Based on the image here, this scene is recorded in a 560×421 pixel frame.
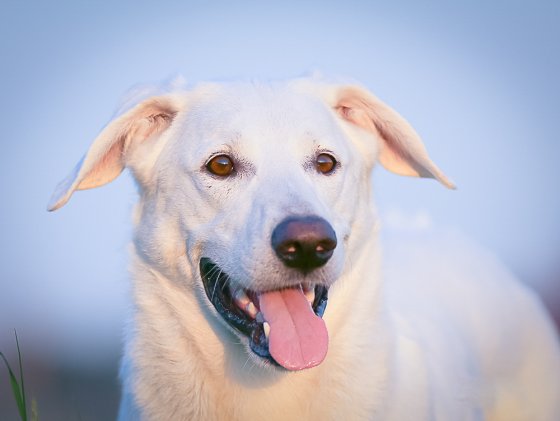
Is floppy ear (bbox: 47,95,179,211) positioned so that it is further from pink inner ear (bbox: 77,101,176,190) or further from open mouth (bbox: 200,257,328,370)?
open mouth (bbox: 200,257,328,370)

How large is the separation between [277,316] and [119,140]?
4.34ft

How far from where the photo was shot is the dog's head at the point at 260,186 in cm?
370

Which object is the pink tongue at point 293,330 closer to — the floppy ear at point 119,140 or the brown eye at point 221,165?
the brown eye at point 221,165

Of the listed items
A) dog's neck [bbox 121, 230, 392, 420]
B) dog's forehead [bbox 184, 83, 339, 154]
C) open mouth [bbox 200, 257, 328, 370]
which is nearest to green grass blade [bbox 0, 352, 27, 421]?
dog's neck [bbox 121, 230, 392, 420]

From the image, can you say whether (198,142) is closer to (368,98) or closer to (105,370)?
(368,98)

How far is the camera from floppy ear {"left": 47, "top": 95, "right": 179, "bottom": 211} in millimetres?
4086

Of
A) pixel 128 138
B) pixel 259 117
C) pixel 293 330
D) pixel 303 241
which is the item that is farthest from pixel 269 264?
pixel 128 138

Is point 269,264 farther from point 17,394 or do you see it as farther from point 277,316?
point 17,394

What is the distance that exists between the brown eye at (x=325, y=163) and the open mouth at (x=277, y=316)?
576mm

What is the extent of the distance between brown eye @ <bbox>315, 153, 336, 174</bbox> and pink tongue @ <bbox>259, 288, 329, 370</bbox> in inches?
24.1

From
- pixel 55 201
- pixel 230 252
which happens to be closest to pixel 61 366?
pixel 55 201

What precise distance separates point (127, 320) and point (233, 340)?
658 mm

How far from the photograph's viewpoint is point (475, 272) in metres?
5.19

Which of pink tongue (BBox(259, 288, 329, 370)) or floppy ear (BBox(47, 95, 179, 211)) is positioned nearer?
pink tongue (BBox(259, 288, 329, 370))
